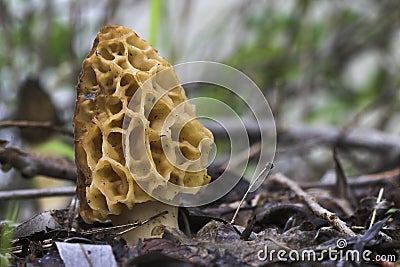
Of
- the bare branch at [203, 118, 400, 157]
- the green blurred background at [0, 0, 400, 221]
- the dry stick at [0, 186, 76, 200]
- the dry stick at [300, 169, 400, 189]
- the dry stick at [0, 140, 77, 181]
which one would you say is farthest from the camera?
the green blurred background at [0, 0, 400, 221]

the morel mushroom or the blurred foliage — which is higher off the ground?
the blurred foliage

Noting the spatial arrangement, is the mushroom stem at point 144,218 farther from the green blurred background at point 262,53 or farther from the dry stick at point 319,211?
the green blurred background at point 262,53

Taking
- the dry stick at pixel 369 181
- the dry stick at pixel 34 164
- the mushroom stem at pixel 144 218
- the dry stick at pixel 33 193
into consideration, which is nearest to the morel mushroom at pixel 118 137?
the mushroom stem at pixel 144 218

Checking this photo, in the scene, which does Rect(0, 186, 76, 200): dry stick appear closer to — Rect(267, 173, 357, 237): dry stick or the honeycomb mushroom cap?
the honeycomb mushroom cap

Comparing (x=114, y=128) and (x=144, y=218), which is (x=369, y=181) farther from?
(x=114, y=128)

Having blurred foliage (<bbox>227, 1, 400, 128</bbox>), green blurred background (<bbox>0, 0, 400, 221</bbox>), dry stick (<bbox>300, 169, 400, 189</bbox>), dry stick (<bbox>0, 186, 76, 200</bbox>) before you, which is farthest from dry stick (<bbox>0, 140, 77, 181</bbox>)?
blurred foliage (<bbox>227, 1, 400, 128</bbox>)

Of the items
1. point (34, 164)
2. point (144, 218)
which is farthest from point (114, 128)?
point (34, 164)
